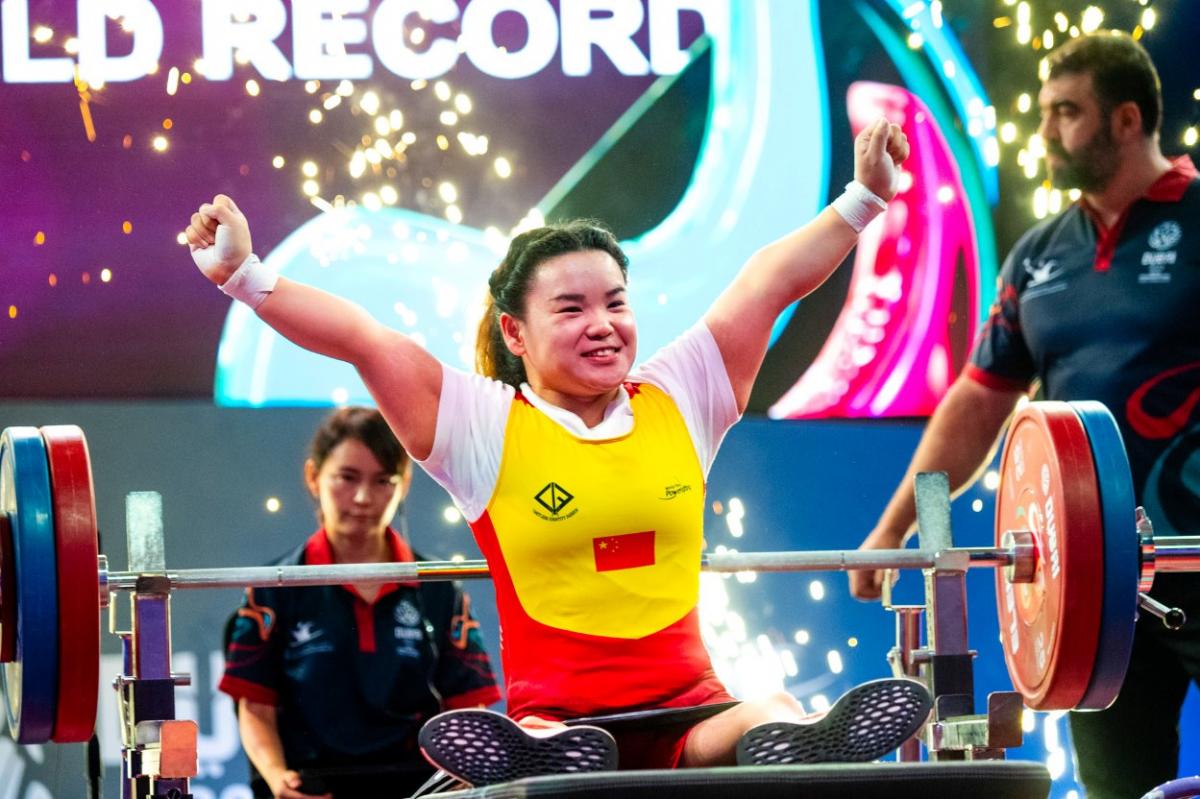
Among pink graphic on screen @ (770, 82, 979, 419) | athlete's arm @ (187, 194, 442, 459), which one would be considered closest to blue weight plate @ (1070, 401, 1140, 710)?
athlete's arm @ (187, 194, 442, 459)

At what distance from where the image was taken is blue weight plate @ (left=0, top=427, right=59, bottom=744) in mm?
2389

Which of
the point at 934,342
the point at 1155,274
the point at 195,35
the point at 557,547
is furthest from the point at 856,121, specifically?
the point at 557,547

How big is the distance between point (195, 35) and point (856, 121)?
1.83m

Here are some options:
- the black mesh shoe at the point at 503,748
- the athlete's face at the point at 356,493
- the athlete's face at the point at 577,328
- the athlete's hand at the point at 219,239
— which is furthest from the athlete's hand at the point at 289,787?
the black mesh shoe at the point at 503,748

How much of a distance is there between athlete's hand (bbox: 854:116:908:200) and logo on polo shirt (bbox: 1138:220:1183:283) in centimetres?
119

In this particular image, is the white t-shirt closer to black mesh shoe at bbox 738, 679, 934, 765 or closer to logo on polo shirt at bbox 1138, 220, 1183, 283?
black mesh shoe at bbox 738, 679, 934, 765

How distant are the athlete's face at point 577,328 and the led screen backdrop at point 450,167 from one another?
5.79 feet

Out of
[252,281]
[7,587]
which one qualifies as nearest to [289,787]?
[7,587]

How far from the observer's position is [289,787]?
337 cm

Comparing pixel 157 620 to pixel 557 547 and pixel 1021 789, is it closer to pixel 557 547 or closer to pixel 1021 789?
pixel 557 547

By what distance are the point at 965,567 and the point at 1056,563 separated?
5.9 inches

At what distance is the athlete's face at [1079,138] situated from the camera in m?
3.82

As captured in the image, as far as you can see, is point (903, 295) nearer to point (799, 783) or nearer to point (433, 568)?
point (433, 568)

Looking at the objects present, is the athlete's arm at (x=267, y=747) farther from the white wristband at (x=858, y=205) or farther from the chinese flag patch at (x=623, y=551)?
the white wristband at (x=858, y=205)
